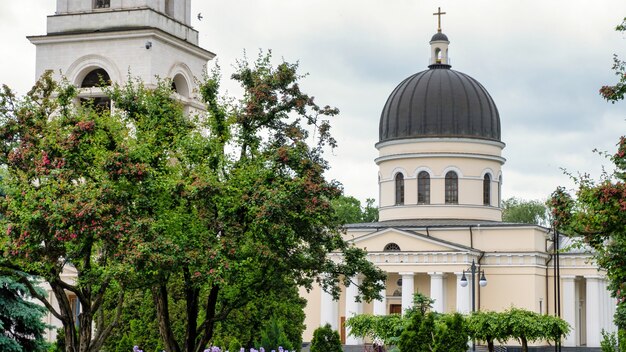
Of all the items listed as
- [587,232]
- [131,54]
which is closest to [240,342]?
[131,54]

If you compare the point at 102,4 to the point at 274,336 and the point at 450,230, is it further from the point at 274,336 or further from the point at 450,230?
the point at 450,230

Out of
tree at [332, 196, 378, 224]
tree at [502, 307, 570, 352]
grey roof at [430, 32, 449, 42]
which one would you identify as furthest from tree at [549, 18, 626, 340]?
tree at [332, 196, 378, 224]

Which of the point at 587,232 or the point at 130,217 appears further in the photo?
the point at 130,217

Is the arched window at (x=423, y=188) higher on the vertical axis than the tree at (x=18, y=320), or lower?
higher

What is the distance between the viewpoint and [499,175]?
6262 cm

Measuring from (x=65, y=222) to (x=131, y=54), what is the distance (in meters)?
17.4

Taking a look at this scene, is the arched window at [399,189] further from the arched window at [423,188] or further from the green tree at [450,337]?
the green tree at [450,337]

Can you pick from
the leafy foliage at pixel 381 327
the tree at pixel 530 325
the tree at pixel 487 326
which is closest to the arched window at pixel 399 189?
the leafy foliage at pixel 381 327

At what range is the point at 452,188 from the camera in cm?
6156

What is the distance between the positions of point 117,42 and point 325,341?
12741 mm

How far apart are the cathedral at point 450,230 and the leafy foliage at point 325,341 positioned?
13724mm

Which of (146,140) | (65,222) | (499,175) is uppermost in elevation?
(499,175)

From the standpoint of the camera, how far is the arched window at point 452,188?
6150cm

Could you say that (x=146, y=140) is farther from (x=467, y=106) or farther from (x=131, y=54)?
(x=467, y=106)
